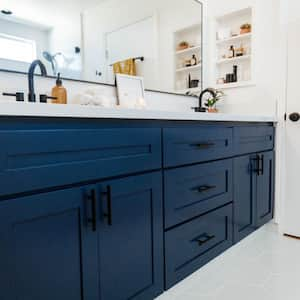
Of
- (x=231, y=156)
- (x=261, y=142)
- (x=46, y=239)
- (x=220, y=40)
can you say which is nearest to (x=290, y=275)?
(x=231, y=156)

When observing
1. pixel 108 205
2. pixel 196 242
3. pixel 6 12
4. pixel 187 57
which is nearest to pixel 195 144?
pixel 196 242

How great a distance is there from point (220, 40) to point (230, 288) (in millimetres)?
2013

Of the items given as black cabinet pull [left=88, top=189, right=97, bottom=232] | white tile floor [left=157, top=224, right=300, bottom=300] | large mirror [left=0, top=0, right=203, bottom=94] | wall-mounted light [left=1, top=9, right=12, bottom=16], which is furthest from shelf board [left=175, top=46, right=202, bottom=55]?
black cabinet pull [left=88, top=189, right=97, bottom=232]

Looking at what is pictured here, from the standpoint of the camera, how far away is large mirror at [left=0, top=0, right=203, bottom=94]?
4.80 feet

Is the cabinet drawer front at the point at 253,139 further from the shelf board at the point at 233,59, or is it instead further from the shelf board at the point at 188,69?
the shelf board at the point at 188,69

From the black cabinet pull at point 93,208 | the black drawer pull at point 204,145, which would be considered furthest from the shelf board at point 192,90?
the black cabinet pull at point 93,208

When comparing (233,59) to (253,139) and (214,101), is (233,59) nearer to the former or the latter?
(214,101)

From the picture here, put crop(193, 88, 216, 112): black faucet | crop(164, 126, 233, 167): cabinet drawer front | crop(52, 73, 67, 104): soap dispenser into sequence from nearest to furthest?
crop(164, 126, 233, 167): cabinet drawer front → crop(52, 73, 67, 104): soap dispenser → crop(193, 88, 216, 112): black faucet

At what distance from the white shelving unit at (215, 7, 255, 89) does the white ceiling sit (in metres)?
1.34

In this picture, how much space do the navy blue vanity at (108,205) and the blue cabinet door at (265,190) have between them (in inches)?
19.2

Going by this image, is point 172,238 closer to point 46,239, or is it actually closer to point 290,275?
point 46,239

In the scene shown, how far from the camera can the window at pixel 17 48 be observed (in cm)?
140

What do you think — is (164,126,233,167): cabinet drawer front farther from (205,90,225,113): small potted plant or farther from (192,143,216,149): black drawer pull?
(205,90,225,113): small potted plant

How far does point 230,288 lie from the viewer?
1.54 m
